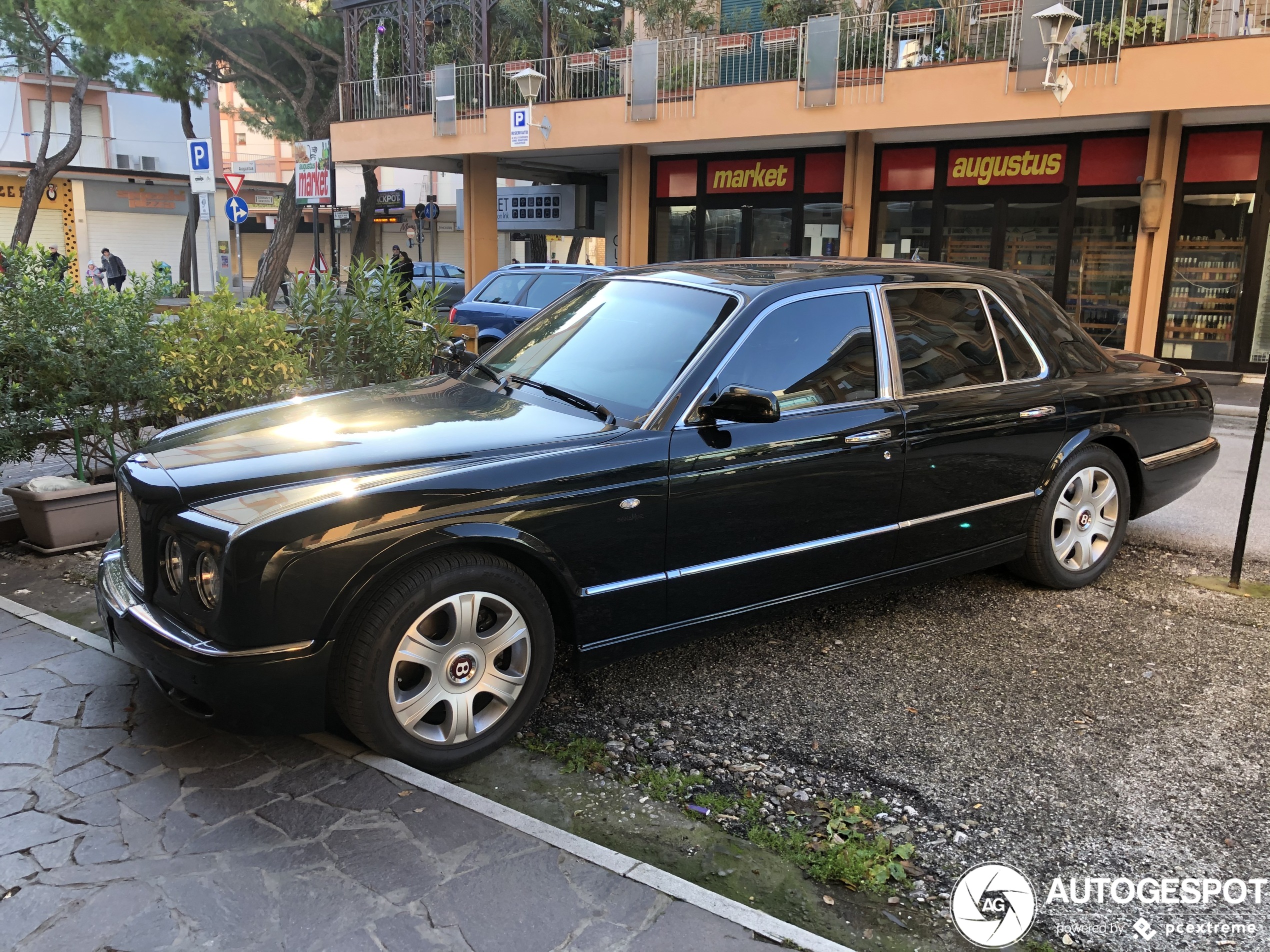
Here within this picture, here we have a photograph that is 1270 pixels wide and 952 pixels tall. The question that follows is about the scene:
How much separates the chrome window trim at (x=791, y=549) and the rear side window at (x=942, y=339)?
1.85ft

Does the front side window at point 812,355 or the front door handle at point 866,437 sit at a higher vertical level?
the front side window at point 812,355

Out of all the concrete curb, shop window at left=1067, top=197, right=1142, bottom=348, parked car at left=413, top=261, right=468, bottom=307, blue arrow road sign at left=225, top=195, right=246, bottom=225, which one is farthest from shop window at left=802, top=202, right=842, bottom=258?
the concrete curb

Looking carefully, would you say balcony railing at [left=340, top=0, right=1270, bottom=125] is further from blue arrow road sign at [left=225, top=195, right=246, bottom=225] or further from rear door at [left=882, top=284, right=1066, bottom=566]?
rear door at [left=882, top=284, right=1066, bottom=566]

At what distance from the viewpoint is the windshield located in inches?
153

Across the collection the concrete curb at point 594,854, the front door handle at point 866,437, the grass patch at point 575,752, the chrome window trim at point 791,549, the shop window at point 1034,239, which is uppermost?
the shop window at point 1034,239

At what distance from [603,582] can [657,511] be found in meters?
0.32

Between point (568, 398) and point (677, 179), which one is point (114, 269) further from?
point (568, 398)

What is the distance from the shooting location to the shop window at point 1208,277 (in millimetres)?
15266

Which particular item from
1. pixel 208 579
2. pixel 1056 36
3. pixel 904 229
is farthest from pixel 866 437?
pixel 904 229

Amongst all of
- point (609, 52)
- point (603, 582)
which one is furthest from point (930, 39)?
point (603, 582)

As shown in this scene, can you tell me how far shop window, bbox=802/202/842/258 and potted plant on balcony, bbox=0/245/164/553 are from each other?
597 inches

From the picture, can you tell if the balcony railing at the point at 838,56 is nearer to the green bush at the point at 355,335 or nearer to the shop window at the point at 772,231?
the shop window at the point at 772,231

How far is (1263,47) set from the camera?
12805 mm

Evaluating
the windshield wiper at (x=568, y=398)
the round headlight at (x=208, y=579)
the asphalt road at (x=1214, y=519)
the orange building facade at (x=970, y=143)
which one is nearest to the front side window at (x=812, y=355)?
the windshield wiper at (x=568, y=398)
